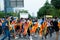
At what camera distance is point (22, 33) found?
24.6 metres

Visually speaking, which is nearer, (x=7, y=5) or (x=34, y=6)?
(x=7, y=5)

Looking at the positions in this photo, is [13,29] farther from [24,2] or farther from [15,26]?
[24,2]

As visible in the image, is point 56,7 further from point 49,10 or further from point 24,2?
point 24,2

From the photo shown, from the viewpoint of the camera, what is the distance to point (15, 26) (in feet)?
80.0

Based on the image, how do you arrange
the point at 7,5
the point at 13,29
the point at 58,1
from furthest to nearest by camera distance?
1. the point at 58,1
2. the point at 13,29
3. the point at 7,5

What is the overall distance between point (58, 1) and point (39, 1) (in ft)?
118

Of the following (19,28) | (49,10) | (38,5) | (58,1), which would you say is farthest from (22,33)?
(38,5)

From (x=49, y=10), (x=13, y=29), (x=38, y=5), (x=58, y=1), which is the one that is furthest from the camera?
(x=38, y=5)

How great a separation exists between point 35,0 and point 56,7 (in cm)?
3543

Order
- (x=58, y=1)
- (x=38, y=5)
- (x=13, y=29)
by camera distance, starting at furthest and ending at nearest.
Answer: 1. (x=38, y=5)
2. (x=58, y=1)
3. (x=13, y=29)

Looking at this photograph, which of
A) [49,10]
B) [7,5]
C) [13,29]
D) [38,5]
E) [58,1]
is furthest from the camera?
[38,5]

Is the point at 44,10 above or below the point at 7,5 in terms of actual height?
below

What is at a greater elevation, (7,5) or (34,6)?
(7,5)

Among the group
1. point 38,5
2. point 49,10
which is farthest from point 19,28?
point 38,5
